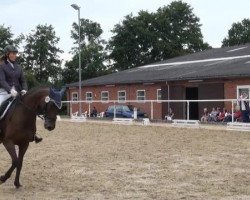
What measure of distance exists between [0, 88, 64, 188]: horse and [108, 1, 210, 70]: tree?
6535cm

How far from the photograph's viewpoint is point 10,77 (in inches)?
376

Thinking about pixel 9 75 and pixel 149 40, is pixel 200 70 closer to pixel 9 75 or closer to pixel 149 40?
pixel 9 75

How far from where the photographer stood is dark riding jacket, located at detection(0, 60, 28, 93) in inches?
367

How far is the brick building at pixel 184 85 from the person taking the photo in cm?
3306

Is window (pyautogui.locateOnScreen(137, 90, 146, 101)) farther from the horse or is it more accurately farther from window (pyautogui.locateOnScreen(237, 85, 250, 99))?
the horse

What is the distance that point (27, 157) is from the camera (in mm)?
13375

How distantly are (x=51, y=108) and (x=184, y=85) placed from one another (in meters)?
28.8

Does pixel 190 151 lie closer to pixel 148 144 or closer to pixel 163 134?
pixel 148 144

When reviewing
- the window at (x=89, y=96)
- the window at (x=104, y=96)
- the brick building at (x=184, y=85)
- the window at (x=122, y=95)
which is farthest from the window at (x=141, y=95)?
the window at (x=89, y=96)

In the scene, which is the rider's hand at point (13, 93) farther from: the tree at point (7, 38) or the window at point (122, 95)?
the tree at point (7, 38)

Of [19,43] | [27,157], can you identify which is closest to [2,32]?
[19,43]

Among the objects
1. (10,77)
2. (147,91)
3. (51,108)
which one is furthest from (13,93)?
(147,91)

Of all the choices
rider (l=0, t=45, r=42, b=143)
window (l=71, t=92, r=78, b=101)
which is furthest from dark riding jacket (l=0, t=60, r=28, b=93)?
window (l=71, t=92, r=78, b=101)

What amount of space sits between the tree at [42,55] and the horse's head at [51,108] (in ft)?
→ 207
